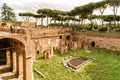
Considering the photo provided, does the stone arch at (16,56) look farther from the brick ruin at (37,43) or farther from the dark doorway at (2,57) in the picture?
the dark doorway at (2,57)

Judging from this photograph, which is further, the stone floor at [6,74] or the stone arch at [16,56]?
the stone floor at [6,74]

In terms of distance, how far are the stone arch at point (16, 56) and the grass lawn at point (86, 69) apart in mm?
2417

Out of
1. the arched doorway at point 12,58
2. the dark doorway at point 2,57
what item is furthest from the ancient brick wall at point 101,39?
the dark doorway at point 2,57

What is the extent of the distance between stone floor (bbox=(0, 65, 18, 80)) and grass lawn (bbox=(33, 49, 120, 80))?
2828 mm

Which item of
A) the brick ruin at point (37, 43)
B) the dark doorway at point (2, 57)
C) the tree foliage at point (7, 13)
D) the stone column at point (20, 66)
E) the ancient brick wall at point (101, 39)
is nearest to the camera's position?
the brick ruin at point (37, 43)

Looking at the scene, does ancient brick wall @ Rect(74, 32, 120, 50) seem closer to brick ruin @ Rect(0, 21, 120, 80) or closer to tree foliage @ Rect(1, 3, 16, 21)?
brick ruin @ Rect(0, 21, 120, 80)

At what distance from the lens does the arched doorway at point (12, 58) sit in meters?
18.2

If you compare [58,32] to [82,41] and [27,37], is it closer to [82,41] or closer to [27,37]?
[82,41]

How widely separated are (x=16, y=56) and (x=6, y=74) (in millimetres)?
2388

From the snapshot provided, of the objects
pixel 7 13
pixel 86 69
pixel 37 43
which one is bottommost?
pixel 86 69

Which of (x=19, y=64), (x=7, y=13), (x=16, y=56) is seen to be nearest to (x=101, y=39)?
(x=16, y=56)

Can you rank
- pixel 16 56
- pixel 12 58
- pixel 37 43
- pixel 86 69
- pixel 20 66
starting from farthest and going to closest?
pixel 37 43 < pixel 86 69 < pixel 12 58 < pixel 16 56 < pixel 20 66

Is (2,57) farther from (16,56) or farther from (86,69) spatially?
(86,69)

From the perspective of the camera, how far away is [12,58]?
20000mm
